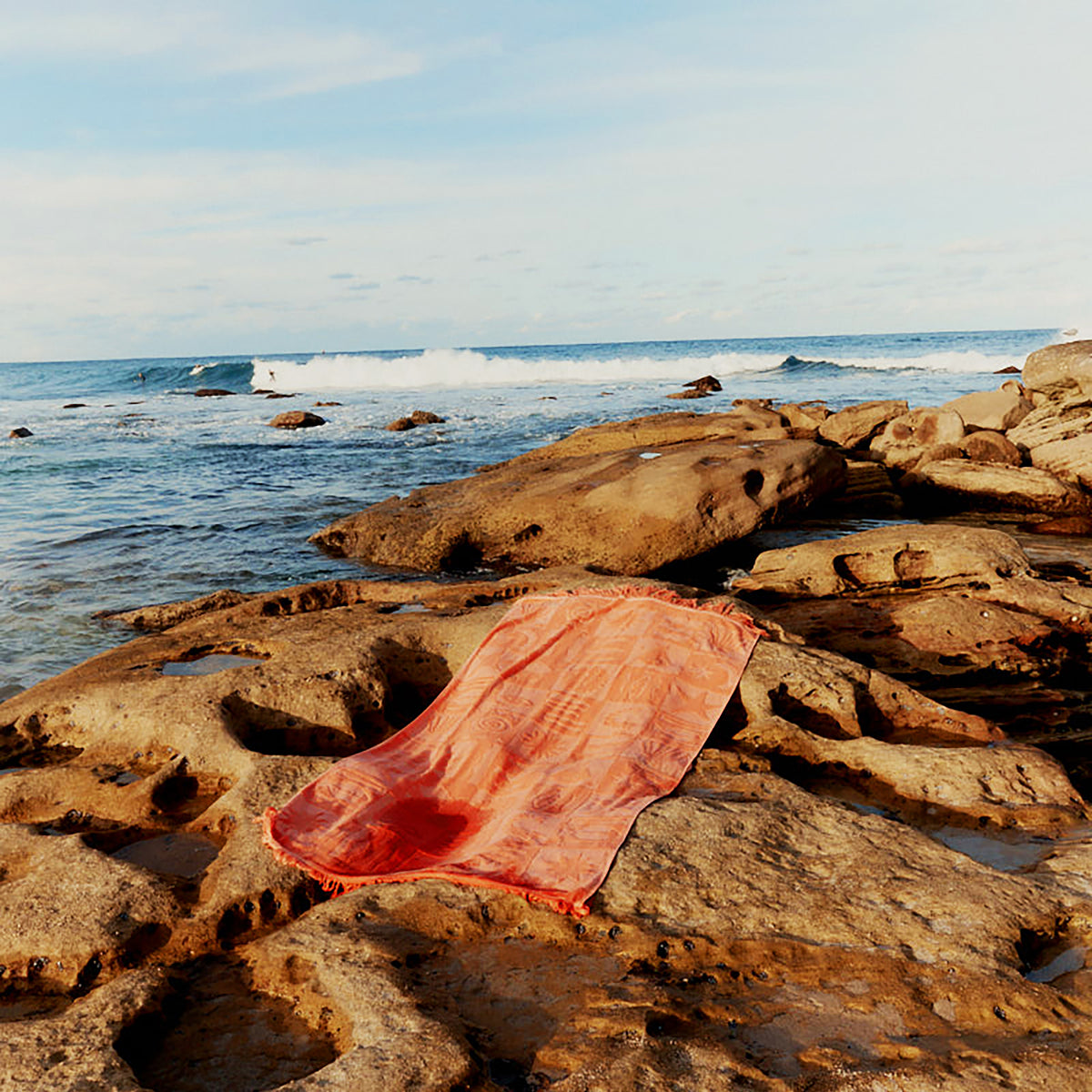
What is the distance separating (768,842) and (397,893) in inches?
60.5

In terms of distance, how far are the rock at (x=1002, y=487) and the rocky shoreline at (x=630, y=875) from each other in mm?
2923

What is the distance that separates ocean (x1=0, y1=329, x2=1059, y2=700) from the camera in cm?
1005

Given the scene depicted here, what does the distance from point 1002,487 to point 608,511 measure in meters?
5.10

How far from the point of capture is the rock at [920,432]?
1300 cm

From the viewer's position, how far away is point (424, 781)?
4.52 m

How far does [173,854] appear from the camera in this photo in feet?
13.7

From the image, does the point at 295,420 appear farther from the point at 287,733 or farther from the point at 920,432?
the point at 287,733

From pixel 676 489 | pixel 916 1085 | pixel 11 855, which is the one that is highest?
pixel 676 489

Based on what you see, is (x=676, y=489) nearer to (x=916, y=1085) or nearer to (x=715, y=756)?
(x=715, y=756)

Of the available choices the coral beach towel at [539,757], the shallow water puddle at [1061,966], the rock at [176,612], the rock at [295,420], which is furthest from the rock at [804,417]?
the rock at [295,420]

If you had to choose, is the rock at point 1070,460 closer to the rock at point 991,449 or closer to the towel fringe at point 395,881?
the rock at point 991,449

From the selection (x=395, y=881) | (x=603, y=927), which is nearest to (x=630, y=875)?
(x=603, y=927)

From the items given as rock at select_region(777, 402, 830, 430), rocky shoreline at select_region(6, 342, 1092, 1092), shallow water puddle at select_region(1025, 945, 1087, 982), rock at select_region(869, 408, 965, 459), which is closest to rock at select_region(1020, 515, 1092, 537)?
rocky shoreline at select_region(6, 342, 1092, 1092)

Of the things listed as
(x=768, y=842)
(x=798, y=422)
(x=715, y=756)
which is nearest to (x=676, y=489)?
(x=715, y=756)
